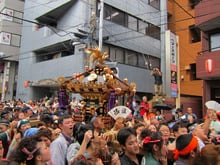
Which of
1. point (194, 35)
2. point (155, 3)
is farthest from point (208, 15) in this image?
point (155, 3)

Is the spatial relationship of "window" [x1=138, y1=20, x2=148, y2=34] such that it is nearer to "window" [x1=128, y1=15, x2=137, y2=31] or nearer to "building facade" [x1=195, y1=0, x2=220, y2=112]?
"window" [x1=128, y1=15, x2=137, y2=31]

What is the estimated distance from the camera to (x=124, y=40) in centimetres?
1817

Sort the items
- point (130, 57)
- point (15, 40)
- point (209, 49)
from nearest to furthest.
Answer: point (209, 49) → point (130, 57) → point (15, 40)

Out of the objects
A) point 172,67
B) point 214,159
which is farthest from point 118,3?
point 214,159

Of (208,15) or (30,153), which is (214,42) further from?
(30,153)

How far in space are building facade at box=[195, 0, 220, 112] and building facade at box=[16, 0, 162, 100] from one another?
5.83 metres

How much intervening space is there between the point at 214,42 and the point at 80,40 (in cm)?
770

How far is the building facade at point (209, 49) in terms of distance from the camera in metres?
12.6

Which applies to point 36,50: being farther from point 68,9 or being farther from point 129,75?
point 129,75

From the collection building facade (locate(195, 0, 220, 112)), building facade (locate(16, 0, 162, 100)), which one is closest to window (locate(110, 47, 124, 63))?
building facade (locate(16, 0, 162, 100))

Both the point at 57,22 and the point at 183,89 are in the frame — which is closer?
the point at 57,22

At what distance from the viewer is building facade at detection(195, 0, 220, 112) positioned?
41.3 feet

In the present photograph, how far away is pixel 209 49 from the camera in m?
13.8

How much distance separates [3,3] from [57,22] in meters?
9.12
